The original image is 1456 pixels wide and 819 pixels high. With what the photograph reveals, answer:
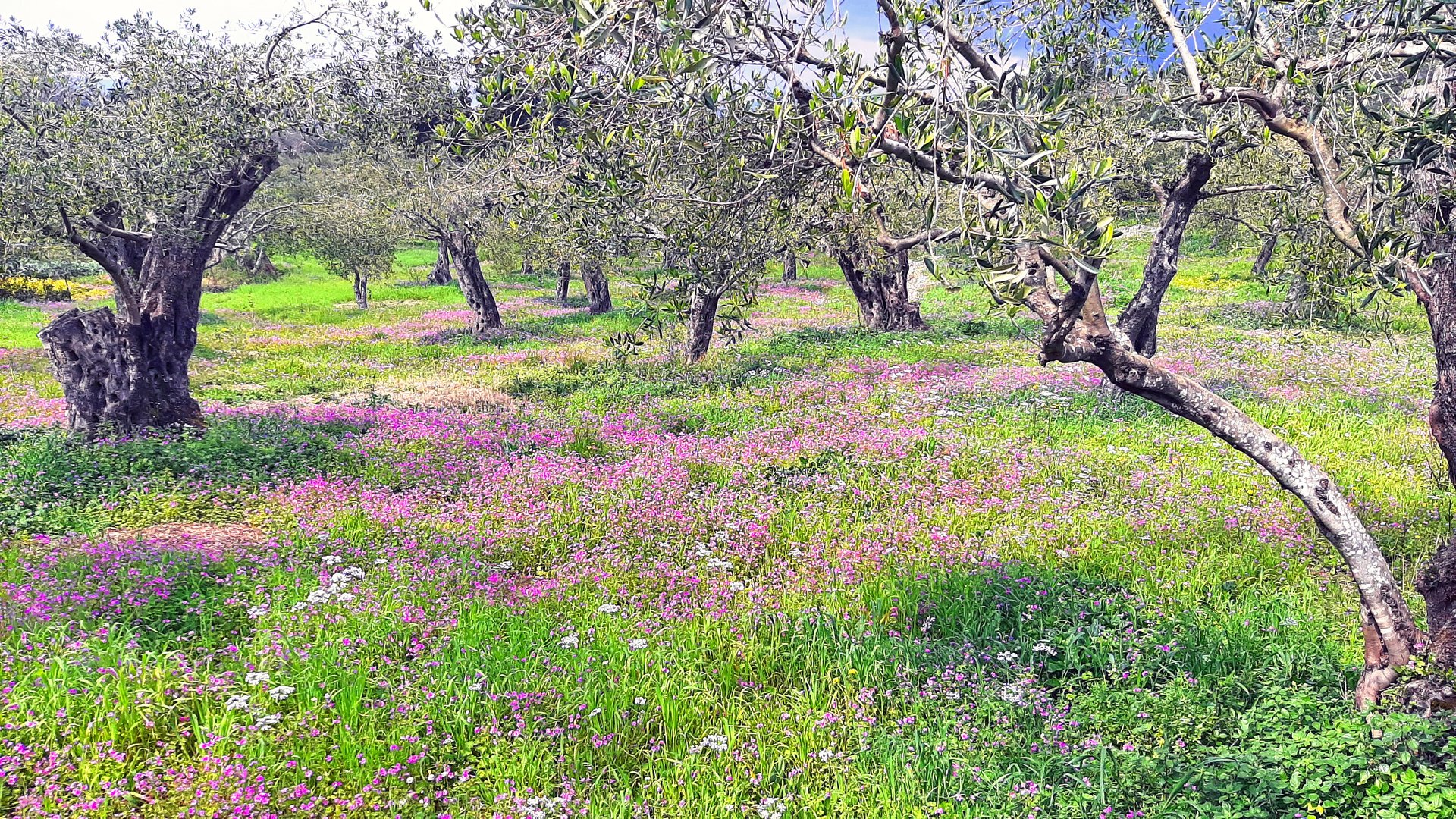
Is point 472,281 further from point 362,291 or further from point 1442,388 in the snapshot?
point 1442,388

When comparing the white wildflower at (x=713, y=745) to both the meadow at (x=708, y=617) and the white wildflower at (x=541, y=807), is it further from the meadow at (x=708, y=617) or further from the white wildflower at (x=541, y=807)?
→ the white wildflower at (x=541, y=807)

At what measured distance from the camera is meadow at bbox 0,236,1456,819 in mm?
4523

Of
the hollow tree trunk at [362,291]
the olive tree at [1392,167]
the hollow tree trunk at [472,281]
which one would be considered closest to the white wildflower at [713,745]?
the olive tree at [1392,167]

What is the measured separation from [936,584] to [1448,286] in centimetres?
433

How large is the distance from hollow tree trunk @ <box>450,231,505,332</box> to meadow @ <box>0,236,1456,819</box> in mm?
15935

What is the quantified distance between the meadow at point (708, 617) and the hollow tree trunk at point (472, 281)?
15935mm

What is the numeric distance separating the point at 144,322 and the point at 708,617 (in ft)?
40.7

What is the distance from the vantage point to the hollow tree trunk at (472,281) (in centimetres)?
2969

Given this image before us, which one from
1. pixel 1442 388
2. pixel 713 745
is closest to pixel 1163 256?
pixel 1442 388

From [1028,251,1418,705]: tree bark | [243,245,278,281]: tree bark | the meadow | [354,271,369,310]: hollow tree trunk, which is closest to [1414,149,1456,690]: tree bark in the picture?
[1028,251,1418,705]: tree bark

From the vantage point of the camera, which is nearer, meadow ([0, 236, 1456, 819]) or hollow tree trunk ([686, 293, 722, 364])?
meadow ([0, 236, 1456, 819])

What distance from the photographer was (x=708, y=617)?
259 inches

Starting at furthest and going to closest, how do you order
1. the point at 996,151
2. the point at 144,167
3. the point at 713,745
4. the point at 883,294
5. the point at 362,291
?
the point at 362,291 → the point at 883,294 → the point at 144,167 → the point at 713,745 → the point at 996,151

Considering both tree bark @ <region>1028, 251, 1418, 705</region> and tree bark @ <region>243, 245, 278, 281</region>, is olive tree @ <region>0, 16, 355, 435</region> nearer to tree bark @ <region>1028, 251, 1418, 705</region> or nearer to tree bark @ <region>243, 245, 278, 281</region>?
tree bark @ <region>1028, 251, 1418, 705</region>
